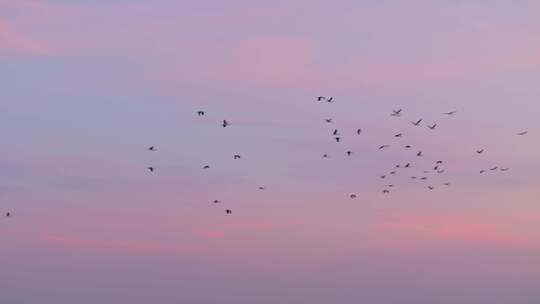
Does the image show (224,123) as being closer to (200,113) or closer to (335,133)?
(200,113)

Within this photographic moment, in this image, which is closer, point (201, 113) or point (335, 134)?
point (201, 113)

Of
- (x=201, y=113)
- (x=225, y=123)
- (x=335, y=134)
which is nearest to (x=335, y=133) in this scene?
(x=335, y=134)

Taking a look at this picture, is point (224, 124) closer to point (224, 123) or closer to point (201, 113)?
point (224, 123)

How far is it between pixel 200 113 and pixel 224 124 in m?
5.85

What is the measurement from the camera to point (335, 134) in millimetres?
71375

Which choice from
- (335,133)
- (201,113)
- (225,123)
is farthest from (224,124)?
(335,133)

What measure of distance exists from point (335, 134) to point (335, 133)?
67 cm

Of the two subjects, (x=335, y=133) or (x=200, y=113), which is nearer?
(x=200, y=113)

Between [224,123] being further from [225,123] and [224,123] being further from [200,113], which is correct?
[200,113]

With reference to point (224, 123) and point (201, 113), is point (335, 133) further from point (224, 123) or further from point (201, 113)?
point (201, 113)

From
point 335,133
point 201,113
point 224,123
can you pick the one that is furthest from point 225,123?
point 335,133

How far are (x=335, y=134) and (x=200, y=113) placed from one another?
100 ft

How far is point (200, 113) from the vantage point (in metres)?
65.2

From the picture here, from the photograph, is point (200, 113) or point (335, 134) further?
point (335, 134)
